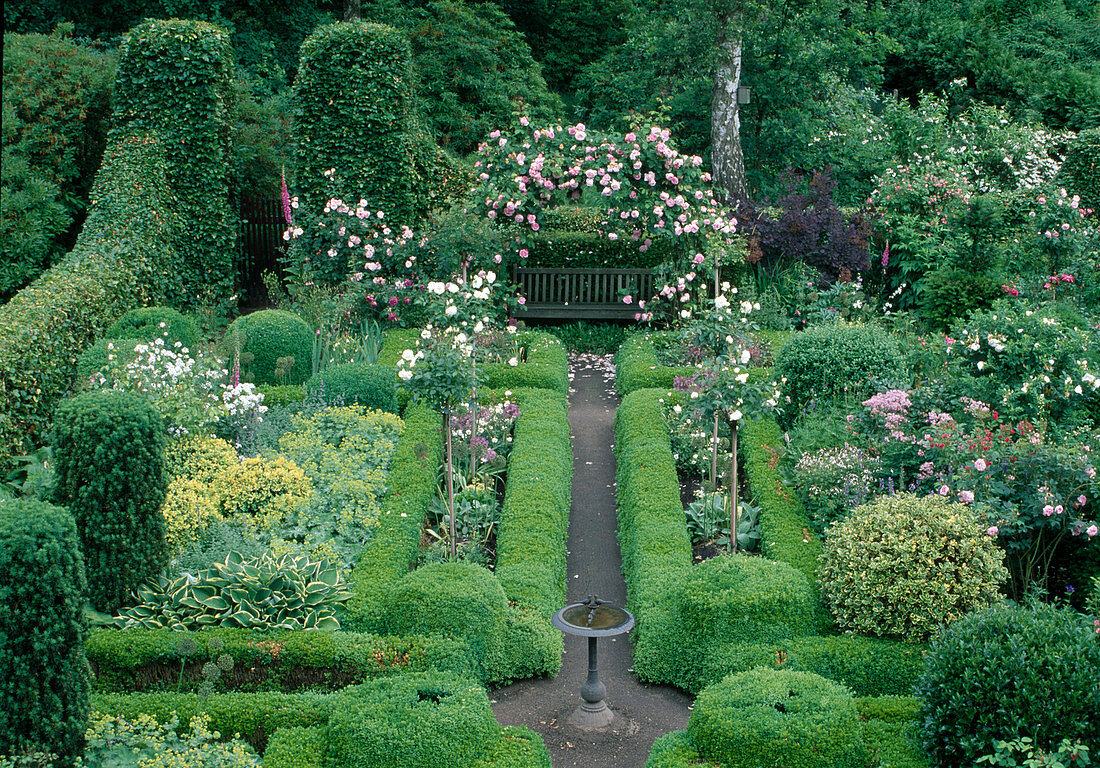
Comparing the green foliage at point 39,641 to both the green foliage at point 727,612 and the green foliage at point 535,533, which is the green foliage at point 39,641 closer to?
the green foliage at point 535,533

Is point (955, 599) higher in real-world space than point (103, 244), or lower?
lower

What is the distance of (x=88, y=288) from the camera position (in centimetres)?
1130

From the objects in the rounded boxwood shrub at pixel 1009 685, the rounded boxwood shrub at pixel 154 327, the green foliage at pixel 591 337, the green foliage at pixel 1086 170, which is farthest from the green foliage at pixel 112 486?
the green foliage at pixel 1086 170

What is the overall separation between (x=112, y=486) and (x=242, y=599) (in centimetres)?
118

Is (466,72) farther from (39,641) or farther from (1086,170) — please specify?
(39,641)

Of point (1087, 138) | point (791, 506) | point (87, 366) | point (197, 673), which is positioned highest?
point (1087, 138)

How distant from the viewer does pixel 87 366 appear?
9.64 meters

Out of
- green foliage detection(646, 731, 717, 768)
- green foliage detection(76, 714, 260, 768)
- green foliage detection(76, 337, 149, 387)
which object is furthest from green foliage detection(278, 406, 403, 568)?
green foliage detection(646, 731, 717, 768)

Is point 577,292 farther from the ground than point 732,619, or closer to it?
farther from the ground

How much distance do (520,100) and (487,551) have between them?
14.1 m

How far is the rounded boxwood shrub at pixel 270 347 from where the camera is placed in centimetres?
1139

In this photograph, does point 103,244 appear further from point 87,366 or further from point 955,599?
point 955,599

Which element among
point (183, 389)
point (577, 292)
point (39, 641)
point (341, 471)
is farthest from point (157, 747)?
point (577, 292)

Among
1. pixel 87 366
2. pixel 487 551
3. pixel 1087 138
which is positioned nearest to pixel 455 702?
pixel 487 551
